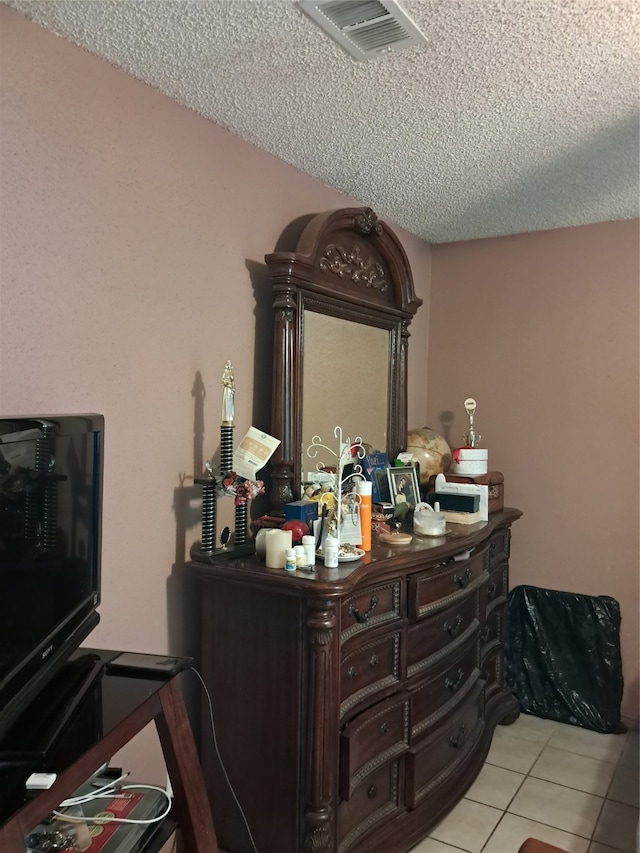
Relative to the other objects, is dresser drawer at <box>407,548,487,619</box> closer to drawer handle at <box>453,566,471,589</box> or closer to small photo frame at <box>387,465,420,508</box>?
drawer handle at <box>453,566,471,589</box>

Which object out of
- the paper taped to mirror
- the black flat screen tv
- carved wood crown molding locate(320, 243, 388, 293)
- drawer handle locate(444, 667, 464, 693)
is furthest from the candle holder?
drawer handle locate(444, 667, 464, 693)

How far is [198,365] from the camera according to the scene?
1.99 meters

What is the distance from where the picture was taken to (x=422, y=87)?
1759 millimetres

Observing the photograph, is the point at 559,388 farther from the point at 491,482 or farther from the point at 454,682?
the point at 454,682

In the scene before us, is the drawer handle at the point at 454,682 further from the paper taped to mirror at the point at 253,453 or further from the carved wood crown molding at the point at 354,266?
the carved wood crown molding at the point at 354,266

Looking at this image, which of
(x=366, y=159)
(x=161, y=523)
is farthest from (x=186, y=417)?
(x=366, y=159)

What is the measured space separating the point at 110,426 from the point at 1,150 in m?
0.70

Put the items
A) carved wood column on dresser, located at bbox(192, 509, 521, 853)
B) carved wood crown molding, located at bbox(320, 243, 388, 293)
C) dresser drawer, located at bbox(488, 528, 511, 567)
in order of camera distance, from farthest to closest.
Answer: dresser drawer, located at bbox(488, 528, 511, 567) < carved wood crown molding, located at bbox(320, 243, 388, 293) < carved wood column on dresser, located at bbox(192, 509, 521, 853)

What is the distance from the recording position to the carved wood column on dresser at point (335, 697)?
1705 mm

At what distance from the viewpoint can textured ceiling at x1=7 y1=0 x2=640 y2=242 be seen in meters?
1.45

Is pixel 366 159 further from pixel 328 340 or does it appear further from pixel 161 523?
pixel 161 523

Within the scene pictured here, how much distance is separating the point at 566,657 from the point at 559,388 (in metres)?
1.26

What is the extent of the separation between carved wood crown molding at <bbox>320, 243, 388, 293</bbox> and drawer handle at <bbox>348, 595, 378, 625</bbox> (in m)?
1.18

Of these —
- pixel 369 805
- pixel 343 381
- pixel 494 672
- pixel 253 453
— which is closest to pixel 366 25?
pixel 253 453
